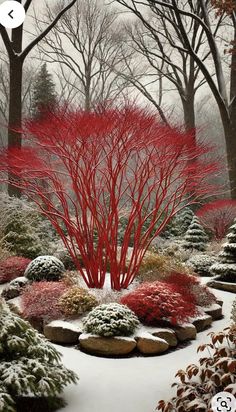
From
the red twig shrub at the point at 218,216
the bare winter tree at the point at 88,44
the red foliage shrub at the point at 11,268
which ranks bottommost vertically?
the red foliage shrub at the point at 11,268

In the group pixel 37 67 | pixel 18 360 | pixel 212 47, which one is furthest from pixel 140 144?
pixel 37 67

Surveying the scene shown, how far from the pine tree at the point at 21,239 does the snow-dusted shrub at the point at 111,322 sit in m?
4.18

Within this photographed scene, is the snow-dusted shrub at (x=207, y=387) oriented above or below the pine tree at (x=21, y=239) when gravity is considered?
below

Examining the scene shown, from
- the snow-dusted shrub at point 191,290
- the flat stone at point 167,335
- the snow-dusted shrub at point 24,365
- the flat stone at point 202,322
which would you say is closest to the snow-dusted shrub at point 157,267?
the snow-dusted shrub at point 191,290

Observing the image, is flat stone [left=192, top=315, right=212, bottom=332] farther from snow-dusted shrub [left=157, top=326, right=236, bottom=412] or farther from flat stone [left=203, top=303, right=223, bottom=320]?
snow-dusted shrub [left=157, top=326, right=236, bottom=412]

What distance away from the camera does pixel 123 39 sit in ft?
59.4

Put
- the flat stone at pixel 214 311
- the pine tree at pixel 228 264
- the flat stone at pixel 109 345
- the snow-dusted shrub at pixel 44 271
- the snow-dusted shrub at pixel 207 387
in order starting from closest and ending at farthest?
the snow-dusted shrub at pixel 207 387, the flat stone at pixel 109 345, the flat stone at pixel 214 311, the snow-dusted shrub at pixel 44 271, the pine tree at pixel 228 264

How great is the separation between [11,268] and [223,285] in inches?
154

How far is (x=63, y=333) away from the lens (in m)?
5.32

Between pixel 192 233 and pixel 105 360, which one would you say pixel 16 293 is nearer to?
pixel 105 360

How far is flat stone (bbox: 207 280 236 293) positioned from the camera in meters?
Answer: 8.16

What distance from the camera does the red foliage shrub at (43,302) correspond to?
19.0ft

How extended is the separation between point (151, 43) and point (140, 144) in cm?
1148

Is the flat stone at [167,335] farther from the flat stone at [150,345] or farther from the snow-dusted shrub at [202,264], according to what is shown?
the snow-dusted shrub at [202,264]
